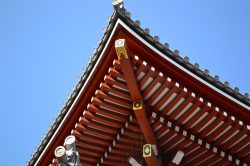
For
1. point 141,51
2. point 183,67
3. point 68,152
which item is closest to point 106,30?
point 141,51

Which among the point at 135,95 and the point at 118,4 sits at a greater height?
the point at 118,4

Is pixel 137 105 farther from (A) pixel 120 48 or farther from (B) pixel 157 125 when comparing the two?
(A) pixel 120 48

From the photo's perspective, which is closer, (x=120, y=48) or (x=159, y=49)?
(x=120, y=48)

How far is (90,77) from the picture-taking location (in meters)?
12.0

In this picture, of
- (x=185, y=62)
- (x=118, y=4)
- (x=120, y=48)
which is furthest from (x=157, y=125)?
(x=118, y=4)

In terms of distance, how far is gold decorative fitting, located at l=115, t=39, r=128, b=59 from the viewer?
10.8 meters

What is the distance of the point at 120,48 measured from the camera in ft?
35.6

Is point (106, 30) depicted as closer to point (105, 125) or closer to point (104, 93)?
point (104, 93)

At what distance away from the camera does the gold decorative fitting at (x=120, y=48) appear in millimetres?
10836

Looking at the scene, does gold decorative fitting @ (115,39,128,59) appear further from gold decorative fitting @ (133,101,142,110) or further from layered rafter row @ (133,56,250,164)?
gold decorative fitting @ (133,101,142,110)

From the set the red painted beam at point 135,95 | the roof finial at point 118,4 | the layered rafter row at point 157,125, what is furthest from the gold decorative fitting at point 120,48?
the roof finial at point 118,4

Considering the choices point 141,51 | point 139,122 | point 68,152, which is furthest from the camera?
point 139,122

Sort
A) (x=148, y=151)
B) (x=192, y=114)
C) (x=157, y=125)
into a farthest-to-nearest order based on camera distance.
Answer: (x=157, y=125)
(x=192, y=114)
(x=148, y=151)

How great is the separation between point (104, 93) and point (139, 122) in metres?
1.18
